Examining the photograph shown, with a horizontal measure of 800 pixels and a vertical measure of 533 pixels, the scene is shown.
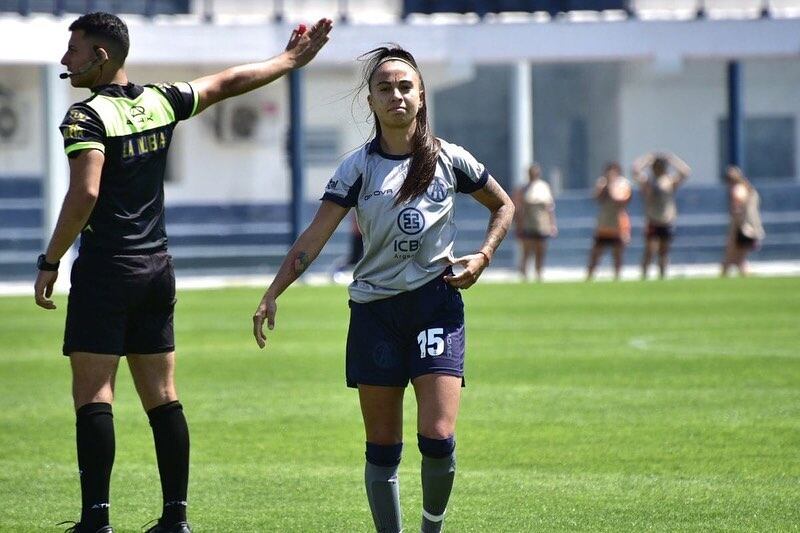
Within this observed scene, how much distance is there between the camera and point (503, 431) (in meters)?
10.2

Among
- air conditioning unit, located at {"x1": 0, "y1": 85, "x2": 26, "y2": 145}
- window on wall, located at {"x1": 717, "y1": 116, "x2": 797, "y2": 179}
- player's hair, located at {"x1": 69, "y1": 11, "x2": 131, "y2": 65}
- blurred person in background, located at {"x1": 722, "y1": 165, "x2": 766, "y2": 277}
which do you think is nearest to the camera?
player's hair, located at {"x1": 69, "y1": 11, "x2": 131, "y2": 65}

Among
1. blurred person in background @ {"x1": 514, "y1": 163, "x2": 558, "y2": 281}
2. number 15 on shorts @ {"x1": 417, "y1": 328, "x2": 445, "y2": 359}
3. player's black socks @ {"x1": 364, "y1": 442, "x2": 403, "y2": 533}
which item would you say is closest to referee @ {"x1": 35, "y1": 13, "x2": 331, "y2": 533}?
player's black socks @ {"x1": 364, "y1": 442, "x2": 403, "y2": 533}

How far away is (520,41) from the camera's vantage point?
Answer: 33531 mm

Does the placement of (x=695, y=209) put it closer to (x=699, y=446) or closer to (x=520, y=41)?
(x=520, y=41)

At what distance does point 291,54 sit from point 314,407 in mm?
5029

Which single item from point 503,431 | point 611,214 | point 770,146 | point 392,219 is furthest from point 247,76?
point 770,146

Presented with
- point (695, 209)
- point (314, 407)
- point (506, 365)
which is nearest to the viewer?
point (314, 407)

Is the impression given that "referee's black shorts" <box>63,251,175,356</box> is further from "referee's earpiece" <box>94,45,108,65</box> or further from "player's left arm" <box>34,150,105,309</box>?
"referee's earpiece" <box>94,45,108,65</box>

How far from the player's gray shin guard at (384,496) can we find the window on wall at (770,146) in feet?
123

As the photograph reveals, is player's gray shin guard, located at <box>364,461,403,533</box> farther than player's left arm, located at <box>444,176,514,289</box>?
Yes

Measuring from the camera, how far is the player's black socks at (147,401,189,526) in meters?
6.76

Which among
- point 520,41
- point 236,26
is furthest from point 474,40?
point 236,26

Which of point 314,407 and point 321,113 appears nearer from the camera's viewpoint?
point 314,407

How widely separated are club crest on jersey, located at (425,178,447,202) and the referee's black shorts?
1193mm
